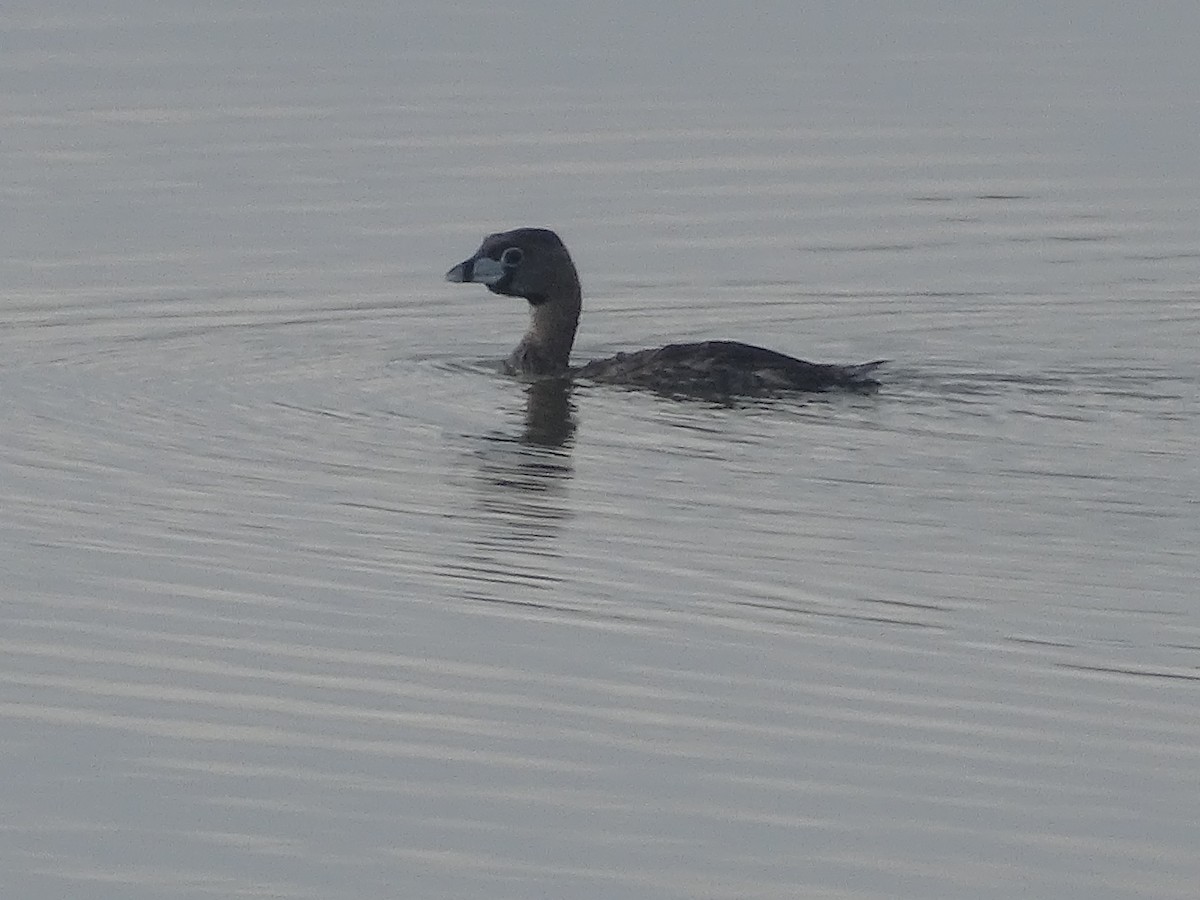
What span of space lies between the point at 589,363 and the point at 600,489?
3043mm

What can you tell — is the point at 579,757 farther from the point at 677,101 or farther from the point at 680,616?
the point at 677,101

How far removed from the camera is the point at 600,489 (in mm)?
12594

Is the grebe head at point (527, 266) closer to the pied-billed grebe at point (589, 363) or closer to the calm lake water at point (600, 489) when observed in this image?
the pied-billed grebe at point (589, 363)

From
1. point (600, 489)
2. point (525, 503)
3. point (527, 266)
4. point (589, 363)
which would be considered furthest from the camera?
point (527, 266)

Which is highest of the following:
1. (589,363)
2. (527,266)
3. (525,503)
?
(527,266)

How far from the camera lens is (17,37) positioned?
2489cm

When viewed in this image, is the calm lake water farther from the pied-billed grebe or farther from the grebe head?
the grebe head

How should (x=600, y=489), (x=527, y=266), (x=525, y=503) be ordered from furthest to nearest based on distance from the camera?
(x=527, y=266)
(x=600, y=489)
(x=525, y=503)

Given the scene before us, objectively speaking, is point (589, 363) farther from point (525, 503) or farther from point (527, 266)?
point (525, 503)

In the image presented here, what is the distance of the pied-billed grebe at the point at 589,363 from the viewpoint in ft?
47.2

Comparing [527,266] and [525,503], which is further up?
[527,266]

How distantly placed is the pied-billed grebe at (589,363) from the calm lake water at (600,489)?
0.83ft

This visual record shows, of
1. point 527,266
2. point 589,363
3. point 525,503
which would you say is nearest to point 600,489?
point 525,503

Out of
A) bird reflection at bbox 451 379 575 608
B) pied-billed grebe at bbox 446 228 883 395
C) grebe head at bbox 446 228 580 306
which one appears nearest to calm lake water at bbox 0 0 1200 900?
bird reflection at bbox 451 379 575 608
